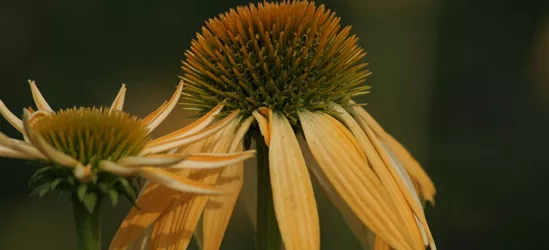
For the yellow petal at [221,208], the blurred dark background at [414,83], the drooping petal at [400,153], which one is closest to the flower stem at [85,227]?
the yellow petal at [221,208]

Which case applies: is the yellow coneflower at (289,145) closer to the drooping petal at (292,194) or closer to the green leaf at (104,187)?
the drooping petal at (292,194)

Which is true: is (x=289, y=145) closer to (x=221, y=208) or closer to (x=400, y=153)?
(x=221, y=208)

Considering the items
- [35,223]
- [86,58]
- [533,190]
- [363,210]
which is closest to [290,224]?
[363,210]

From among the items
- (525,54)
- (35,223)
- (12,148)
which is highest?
(12,148)

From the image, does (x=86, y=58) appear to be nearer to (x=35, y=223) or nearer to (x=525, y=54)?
(x=35, y=223)

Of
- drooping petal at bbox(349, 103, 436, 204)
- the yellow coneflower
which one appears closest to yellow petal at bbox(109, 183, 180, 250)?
the yellow coneflower

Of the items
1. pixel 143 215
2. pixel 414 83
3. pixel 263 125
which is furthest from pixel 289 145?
pixel 414 83
